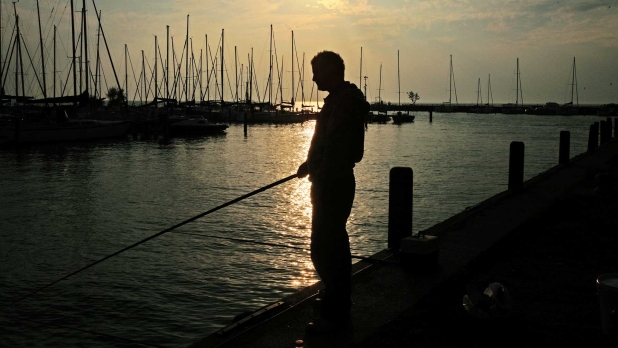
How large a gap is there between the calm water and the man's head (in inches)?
123

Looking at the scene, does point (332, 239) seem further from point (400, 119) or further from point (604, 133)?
point (400, 119)

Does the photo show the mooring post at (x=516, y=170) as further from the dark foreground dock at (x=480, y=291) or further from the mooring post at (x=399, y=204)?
the mooring post at (x=399, y=204)

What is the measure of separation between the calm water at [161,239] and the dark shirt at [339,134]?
278 cm

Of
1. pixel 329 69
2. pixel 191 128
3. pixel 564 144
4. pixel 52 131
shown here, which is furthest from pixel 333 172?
pixel 191 128

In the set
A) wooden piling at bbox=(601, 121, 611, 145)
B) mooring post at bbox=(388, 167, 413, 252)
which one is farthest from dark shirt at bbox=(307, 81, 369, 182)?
wooden piling at bbox=(601, 121, 611, 145)

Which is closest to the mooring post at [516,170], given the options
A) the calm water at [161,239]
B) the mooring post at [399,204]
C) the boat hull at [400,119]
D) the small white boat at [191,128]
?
the calm water at [161,239]

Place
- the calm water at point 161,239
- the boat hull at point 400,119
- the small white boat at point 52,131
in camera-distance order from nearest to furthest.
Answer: the calm water at point 161,239, the small white boat at point 52,131, the boat hull at point 400,119

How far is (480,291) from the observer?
17.1 ft

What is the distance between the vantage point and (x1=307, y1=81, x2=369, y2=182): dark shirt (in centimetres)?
413

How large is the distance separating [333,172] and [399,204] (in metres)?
2.68

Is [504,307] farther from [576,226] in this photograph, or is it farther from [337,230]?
[576,226]

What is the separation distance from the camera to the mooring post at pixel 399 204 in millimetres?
6594

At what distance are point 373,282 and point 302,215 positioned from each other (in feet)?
25.2

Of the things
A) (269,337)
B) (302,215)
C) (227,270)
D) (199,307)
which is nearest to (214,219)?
(302,215)
